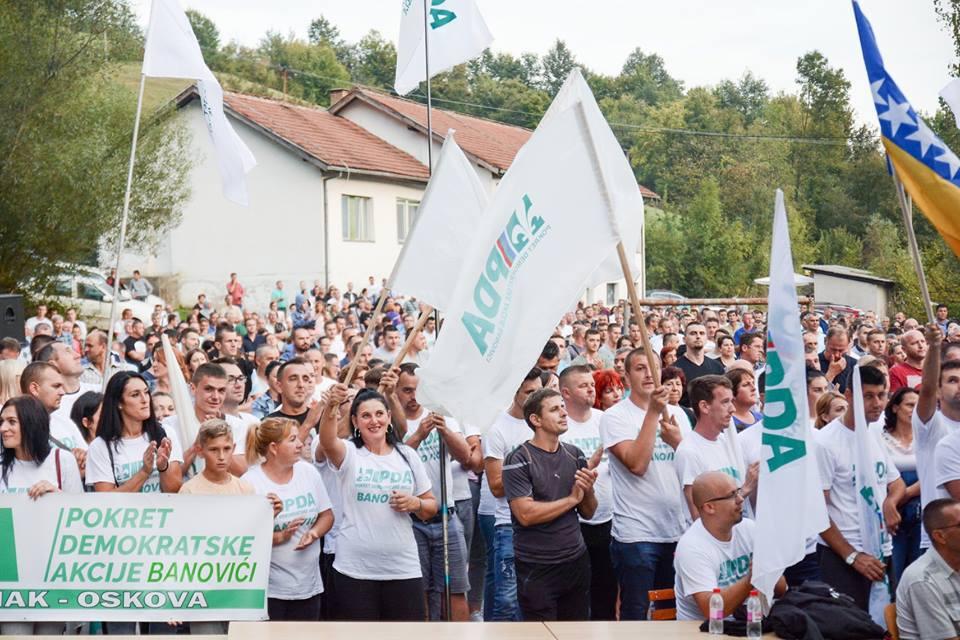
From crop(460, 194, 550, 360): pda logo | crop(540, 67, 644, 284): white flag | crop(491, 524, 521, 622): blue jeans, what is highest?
crop(540, 67, 644, 284): white flag

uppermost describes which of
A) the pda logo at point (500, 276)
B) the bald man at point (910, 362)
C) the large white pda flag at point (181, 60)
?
the large white pda flag at point (181, 60)

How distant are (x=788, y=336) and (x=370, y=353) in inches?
387

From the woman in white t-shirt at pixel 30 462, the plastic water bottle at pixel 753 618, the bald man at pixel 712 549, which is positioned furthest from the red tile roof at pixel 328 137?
the plastic water bottle at pixel 753 618

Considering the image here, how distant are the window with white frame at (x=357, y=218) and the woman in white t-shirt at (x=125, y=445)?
3182cm

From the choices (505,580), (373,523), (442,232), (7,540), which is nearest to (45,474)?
(7,540)

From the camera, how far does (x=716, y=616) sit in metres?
6.38

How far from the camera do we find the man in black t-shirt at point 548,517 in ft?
25.2

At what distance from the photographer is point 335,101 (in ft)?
153

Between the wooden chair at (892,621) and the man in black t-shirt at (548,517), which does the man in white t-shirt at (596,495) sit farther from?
the wooden chair at (892,621)

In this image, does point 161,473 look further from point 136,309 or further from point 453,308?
point 136,309

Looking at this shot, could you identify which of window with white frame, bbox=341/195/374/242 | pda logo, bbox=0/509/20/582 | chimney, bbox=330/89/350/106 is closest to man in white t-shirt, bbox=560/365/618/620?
pda logo, bbox=0/509/20/582

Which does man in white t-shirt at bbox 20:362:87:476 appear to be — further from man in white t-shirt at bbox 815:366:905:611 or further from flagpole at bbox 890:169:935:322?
flagpole at bbox 890:169:935:322

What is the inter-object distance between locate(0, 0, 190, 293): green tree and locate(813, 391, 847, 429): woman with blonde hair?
872 inches

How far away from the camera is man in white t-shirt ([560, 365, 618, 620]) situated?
28.5 feet
